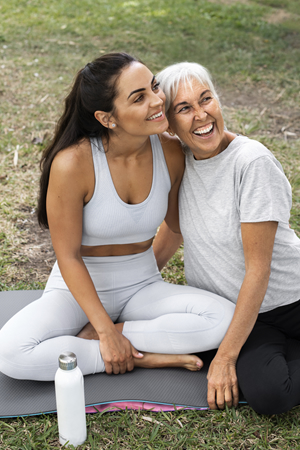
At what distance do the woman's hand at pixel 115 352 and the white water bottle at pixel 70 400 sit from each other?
1.12ft

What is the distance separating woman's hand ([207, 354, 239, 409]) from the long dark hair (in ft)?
3.81

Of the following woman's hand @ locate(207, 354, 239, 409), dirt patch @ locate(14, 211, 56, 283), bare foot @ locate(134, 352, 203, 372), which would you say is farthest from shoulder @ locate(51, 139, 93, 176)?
dirt patch @ locate(14, 211, 56, 283)

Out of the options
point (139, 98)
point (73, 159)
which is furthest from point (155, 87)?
point (73, 159)

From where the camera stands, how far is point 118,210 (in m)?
2.37

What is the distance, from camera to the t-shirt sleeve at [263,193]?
6.88 ft

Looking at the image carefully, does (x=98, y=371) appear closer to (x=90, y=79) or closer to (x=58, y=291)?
(x=58, y=291)

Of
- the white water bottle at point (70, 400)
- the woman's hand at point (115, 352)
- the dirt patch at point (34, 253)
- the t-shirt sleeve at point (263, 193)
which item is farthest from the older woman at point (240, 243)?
the dirt patch at point (34, 253)

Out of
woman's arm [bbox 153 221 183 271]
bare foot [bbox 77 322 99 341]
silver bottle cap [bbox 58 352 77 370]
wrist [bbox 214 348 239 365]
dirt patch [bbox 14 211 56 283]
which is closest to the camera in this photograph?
silver bottle cap [bbox 58 352 77 370]

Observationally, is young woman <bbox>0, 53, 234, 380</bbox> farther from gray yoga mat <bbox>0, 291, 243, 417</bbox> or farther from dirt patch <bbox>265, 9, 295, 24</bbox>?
dirt patch <bbox>265, 9, 295, 24</bbox>

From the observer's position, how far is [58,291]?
254 centimetres

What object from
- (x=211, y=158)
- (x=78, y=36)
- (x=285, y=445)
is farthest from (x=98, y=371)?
(x=78, y=36)

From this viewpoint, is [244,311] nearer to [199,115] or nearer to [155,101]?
[199,115]

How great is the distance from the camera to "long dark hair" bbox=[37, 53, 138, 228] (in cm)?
222

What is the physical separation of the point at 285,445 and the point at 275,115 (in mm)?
4454
